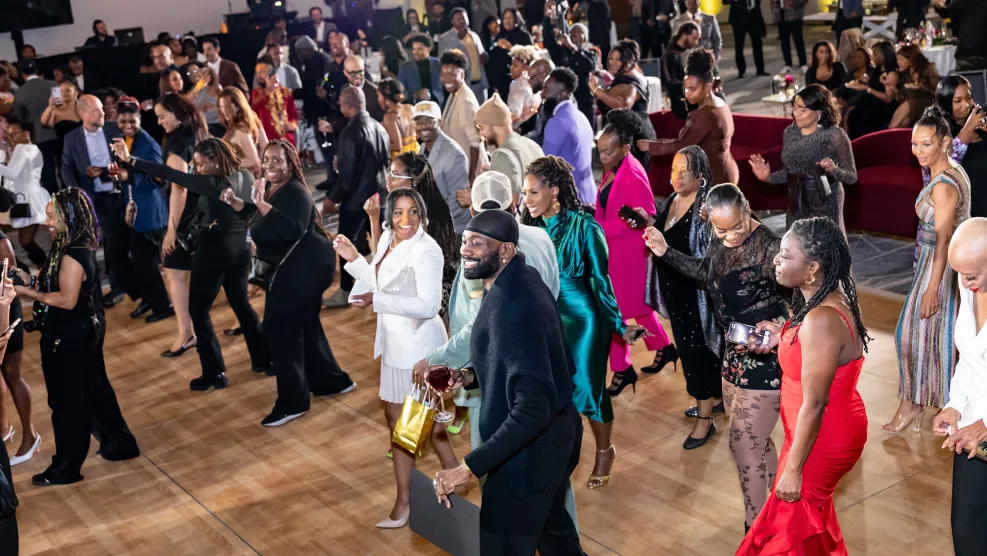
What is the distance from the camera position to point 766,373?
4.12 m

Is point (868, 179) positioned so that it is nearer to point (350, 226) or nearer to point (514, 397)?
point (350, 226)

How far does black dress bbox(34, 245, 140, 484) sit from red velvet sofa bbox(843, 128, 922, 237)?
6.05 m

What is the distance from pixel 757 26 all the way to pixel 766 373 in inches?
541

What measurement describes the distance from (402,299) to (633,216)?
1.18 metres

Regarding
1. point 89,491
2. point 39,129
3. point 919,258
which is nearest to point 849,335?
point 919,258

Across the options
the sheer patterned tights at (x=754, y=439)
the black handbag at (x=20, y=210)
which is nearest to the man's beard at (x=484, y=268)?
the sheer patterned tights at (x=754, y=439)

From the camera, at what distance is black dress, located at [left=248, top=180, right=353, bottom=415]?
5965mm

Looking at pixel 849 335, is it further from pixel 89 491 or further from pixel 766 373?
pixel 89 491

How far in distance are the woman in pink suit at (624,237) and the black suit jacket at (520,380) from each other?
2.30m

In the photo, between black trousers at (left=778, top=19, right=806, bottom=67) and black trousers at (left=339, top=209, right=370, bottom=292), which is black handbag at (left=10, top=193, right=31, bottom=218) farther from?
black trousers at (left=778, top=19, right=806, bottom=67)

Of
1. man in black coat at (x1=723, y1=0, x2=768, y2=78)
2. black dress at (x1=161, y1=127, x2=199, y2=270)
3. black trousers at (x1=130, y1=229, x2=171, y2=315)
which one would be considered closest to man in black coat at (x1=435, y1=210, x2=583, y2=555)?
black dress at (x1=161, y1=127, x2=199, y2=270)

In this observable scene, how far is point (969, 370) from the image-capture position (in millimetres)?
3379

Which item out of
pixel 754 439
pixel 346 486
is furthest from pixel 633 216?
pixel 346 486

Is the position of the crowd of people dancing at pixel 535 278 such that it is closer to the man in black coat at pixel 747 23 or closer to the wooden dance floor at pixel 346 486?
the wooden dance floor at pixel 346 486
